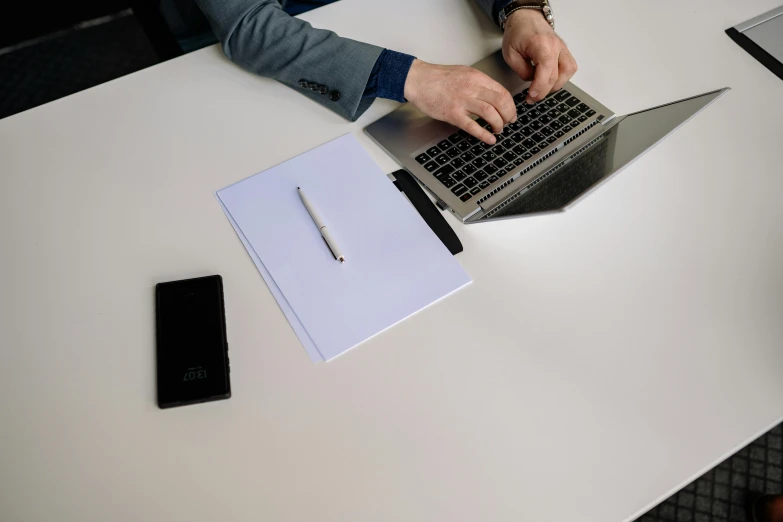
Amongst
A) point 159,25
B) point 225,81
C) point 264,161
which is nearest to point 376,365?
point 264,161

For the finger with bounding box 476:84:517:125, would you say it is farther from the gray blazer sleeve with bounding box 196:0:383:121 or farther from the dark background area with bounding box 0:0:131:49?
the dark background area with bounding box 0:0:131:49

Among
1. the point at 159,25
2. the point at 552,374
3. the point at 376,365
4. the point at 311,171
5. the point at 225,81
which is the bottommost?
the point at 552,374

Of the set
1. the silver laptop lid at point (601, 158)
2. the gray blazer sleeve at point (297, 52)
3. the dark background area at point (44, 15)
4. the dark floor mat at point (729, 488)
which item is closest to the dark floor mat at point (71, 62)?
the dark background area at point (44, 15)

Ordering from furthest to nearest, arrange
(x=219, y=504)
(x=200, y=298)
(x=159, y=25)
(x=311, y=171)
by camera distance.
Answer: (x=159, y=25), (x=311, y=171), (x=200, y=298), (x=219, y=504)

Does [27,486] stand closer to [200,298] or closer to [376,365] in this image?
[200,298]

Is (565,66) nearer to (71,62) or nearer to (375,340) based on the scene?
(375,340)

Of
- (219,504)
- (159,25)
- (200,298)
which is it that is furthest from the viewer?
(159,25)

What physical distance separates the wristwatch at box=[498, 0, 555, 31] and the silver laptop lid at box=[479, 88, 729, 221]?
0.75 feet

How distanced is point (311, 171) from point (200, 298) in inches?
9.5

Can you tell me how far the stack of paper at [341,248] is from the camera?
736 mm

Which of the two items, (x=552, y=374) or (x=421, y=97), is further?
(x=421, y=97)

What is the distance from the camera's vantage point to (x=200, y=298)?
741 millimetres

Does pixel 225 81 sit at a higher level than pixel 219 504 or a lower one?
higher

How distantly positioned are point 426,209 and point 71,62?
1533 millimetres
